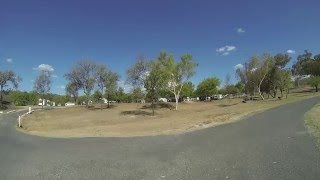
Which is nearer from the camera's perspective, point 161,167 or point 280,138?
point 161,167

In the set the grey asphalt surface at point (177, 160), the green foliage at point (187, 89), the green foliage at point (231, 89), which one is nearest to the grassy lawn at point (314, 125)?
the grey asphalt surface at point (177, 160)

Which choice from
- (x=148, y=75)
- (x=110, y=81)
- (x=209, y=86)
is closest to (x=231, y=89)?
(x=209, y=86)

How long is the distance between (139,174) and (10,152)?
7.94 m

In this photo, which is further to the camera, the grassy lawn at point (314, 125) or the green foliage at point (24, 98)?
the green foliage at point (24, 98)

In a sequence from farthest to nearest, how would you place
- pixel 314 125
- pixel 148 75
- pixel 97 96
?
pixel 97 96 < pixel 148 75 < pixel 314 125

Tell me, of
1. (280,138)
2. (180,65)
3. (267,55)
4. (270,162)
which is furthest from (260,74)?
(270,162)

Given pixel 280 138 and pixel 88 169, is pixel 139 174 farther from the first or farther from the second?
pixel 280 138

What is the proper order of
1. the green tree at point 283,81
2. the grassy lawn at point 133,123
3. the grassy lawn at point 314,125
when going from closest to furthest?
the grassy lawn at point 314,125 → the grassy lawn at point 133,123 → the green tree at point 283,81

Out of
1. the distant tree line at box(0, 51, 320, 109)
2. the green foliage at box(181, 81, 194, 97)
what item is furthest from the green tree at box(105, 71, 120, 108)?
the green foliage at box(181, 81, 194, 97)

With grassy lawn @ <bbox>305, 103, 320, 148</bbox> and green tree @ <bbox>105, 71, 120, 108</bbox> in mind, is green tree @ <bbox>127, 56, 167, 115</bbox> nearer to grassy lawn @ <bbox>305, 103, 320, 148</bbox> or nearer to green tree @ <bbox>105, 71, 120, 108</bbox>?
green tree @ <bbox>105, 71, 120, 108</bbox>

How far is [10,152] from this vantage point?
15.3 m

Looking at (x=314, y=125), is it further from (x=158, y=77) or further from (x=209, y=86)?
(x=209, y=86)

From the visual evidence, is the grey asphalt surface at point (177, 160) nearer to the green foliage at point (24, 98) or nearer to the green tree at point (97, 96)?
the green tree at point (97, 96)

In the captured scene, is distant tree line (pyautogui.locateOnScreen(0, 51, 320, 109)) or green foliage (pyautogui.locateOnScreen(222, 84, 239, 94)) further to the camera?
green foliage (pyautogui.locateOnScreen(222, 84, 239, 94))
